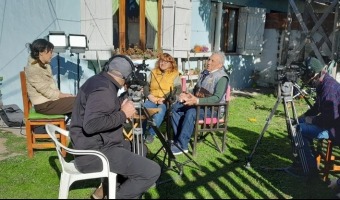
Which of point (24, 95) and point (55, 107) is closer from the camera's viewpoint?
point (24, 95)

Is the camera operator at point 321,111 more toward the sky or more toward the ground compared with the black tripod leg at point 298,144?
more toward the sky

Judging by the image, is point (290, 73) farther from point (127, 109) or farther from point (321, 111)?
point (127, 109)

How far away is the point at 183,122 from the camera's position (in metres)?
4.52

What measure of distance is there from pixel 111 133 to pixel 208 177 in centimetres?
147

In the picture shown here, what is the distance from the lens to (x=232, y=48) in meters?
9.82

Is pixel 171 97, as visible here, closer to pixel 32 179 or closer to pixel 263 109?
pixel 32 179

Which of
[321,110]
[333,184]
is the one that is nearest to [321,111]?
[321,110]

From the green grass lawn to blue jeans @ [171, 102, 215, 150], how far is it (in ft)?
0.82

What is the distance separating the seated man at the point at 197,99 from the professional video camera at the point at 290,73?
865mm

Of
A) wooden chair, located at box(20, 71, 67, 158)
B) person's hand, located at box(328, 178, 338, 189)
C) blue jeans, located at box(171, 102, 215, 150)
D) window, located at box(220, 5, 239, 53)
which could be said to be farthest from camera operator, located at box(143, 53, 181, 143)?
window, located at box(220, 5, 239, 53)

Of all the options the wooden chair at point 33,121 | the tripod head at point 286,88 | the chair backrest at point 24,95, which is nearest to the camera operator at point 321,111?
the tripod head at point 286,88

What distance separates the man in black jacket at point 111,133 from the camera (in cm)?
260

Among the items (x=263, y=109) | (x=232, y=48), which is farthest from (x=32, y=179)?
(x=232, y=48)

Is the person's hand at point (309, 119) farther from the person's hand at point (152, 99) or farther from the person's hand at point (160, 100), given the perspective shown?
the person's hand at point (152, 99)
